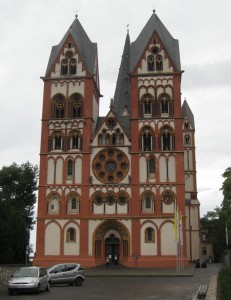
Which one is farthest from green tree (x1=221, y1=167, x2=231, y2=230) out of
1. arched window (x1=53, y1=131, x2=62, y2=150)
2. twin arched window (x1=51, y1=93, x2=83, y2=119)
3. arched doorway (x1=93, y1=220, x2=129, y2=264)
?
arched window (x1=53, y1=131, x2=62, y2=150)

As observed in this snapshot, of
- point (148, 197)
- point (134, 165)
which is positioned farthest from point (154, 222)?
point (134, 165)

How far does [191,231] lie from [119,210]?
20.7m

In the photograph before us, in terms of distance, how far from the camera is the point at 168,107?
199 ft

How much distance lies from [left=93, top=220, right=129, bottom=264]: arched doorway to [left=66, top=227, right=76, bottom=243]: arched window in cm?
257

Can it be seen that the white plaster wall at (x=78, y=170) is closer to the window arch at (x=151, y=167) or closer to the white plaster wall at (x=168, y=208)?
the window arch at (x=151, y=167)

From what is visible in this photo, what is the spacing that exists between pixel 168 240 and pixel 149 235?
2.34 m

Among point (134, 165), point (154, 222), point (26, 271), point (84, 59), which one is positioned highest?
point (84, 59)

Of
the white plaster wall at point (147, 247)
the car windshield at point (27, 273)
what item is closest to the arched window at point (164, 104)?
the white plaster wall at point (147, 247)

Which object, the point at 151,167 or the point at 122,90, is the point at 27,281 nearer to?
the point at 151,167

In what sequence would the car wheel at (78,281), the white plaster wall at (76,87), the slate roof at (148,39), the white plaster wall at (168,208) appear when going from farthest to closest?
the slate roof at (148,39) < the white plaster wall at (76,87) < the white plaster wall at (168,208) < the car wheel at (78,281)

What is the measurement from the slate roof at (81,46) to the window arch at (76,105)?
4079 millimetres

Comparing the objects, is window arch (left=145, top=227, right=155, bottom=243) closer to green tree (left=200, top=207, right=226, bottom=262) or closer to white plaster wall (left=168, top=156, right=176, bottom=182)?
white plaster wall (left=168, top=156, right=176, bottom=182)

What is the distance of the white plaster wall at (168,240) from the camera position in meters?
55.4

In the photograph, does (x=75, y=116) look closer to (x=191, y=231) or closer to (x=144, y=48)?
(x=144, y=48)
